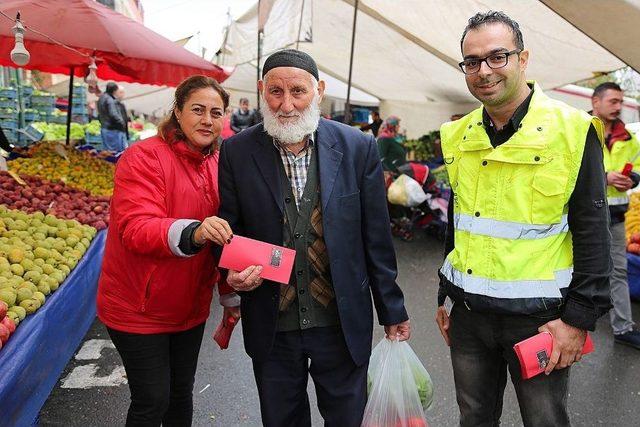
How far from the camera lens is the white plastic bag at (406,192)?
285 inches

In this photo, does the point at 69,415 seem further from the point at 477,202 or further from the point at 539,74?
the point at 539,74

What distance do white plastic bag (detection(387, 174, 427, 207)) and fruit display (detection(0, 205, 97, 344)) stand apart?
434cm

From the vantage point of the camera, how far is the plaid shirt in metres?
1.98

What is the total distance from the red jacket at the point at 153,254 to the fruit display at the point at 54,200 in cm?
289

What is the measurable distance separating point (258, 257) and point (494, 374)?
1102mm

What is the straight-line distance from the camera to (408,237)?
305 inches

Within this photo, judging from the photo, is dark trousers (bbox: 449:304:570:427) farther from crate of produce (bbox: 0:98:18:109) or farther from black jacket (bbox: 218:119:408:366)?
crate of produce (bbox: 0:98:18:109)

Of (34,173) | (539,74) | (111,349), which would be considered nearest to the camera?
(111,349)

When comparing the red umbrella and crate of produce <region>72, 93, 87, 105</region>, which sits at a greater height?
crate of produce <region>72, 93, 87, 105</region>

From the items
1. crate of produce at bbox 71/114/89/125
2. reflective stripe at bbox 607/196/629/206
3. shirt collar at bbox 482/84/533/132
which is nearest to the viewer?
shirt collar at bbox 482/84/533/132

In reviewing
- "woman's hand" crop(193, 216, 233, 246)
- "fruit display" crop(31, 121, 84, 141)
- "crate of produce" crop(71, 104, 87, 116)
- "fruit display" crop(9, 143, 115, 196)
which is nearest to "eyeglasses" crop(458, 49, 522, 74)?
"woman's hand" crop(193, 216, 233, 246)

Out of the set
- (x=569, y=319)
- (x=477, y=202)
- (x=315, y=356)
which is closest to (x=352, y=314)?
(x=315, y=356)

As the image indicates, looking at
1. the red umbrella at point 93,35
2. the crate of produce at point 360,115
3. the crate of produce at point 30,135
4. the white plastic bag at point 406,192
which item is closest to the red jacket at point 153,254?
the red umbrella at point 93,35

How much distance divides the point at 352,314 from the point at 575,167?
99 cm
